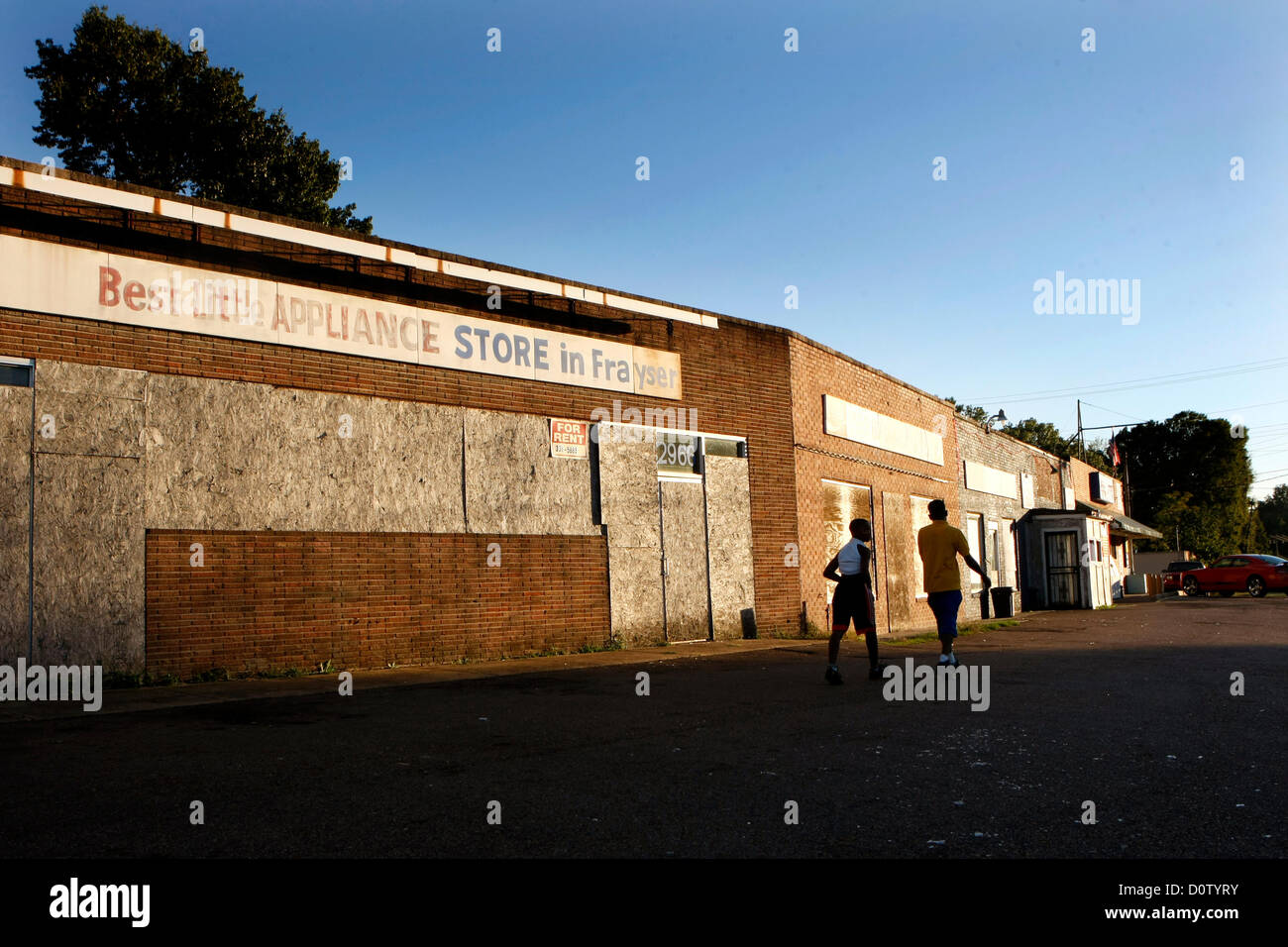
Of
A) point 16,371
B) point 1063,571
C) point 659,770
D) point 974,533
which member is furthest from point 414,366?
point 1063,571

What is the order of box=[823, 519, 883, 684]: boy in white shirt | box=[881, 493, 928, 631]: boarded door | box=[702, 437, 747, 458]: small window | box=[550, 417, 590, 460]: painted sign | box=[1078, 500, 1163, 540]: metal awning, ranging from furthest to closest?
box=[1078, 500, 1163, 540]: metal awning
box=[881, 493, 928, 631]: boarded door
box=[702, 437, 747, 458]: small window
box=[550, 417, 590, 460]: painted sign
box=[823, 519, 883, 684]: boy in white shirt

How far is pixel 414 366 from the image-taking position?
44.8ft

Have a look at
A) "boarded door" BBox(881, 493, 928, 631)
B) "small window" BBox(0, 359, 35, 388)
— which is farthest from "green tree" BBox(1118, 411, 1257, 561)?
"small window" BBox(0, 359, 35, 388)

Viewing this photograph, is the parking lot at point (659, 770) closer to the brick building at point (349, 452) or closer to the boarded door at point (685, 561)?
the brick building at point (349, 452)

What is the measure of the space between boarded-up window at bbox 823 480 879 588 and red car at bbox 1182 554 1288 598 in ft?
72.9

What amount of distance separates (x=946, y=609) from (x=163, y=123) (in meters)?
32.0

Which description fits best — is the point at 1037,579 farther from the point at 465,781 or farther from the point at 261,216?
the point at 465,781

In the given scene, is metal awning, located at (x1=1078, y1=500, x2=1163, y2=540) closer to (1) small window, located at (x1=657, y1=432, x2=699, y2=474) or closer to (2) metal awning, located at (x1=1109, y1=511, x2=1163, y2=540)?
(2) metal awning, located at (x1=1109, y1=511, x2=1163, y2=540)

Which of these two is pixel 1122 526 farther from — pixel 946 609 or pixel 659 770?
pixel 659 770

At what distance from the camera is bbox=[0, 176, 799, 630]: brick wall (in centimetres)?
1085

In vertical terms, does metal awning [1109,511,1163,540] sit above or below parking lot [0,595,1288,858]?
above

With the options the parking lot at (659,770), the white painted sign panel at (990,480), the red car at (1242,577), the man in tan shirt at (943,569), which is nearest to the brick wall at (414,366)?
the parking lot at (659,770)
